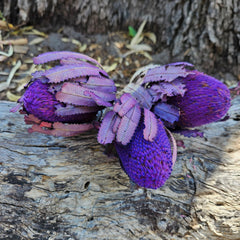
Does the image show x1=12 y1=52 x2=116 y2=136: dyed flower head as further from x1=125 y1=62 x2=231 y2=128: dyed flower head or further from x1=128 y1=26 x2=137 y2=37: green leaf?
x1=128 y1=26 x2=137 y2=37: green leaf

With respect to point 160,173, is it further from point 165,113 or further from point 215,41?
point 215,41

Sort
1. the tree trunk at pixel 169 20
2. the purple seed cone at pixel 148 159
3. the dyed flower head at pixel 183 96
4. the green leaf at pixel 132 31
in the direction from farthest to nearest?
1. the green leaf at pixel 132 31
2. the tree trunk at pixel 169 20
3. the dyed flower head at pixel 183 96
4. the purple seed cone at pixel 148 159

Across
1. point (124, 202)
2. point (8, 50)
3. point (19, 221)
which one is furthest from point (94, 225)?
point (8, 50)

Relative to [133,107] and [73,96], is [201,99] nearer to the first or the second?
[133,107]

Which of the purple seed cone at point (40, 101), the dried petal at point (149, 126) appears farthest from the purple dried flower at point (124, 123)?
the purple seed cone at point (40, 101)

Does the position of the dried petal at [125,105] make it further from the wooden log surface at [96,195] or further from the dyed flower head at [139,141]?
the wooden log surface at [96,195]
